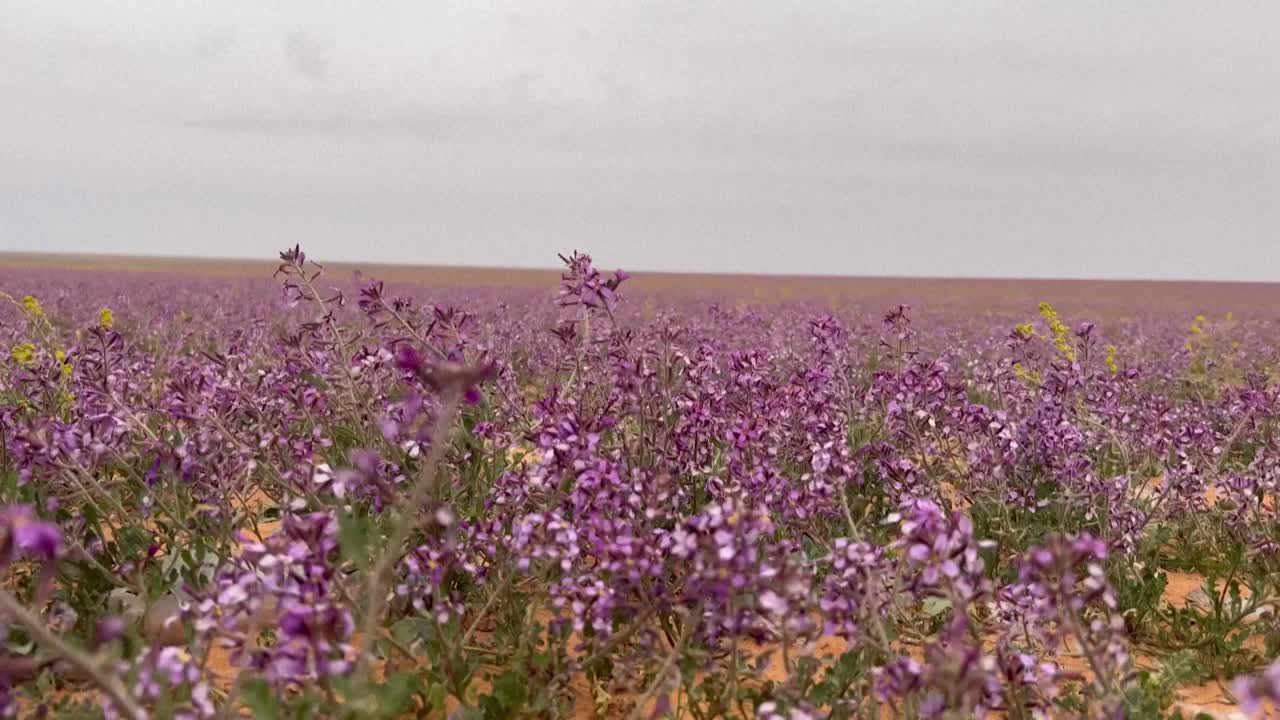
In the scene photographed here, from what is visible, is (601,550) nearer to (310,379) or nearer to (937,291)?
(310,379)

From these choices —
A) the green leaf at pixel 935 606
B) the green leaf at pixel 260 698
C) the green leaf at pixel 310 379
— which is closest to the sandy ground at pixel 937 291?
the green leaf at pixel 310 379

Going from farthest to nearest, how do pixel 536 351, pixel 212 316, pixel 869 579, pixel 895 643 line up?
pixel 212 316, pixel 536 351, pixel 895 643, pixel 869 579

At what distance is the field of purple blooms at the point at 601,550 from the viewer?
98.2 inches

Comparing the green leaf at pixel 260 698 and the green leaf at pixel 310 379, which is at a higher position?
the green leaf at pixel 310 379

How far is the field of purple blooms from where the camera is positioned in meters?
2.49

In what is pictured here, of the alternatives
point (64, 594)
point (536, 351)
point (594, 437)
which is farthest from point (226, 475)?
point (536, 351)

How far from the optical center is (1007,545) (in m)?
5.90

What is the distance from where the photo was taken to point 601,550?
3258 mm

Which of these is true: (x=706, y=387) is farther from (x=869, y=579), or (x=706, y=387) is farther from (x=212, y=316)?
(x=212, y=316)

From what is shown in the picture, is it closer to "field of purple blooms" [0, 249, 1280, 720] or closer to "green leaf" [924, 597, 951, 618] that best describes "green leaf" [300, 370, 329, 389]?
"field of purple blooms" [0, 249, 1280, 720]

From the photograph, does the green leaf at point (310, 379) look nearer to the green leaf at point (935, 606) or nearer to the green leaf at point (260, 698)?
the green leaf at point (260, 698)

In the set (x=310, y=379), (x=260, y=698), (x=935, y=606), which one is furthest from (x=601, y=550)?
(x=310, y=379)

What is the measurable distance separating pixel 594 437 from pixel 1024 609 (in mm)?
2028

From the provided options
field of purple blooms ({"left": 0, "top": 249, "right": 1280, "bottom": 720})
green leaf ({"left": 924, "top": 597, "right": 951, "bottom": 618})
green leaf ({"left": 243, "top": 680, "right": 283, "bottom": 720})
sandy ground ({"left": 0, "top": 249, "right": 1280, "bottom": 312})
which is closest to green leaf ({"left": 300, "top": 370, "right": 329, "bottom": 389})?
field of purple blooms ({"left": 0, "top": 249, "right": 1280, "bottom": 720})
